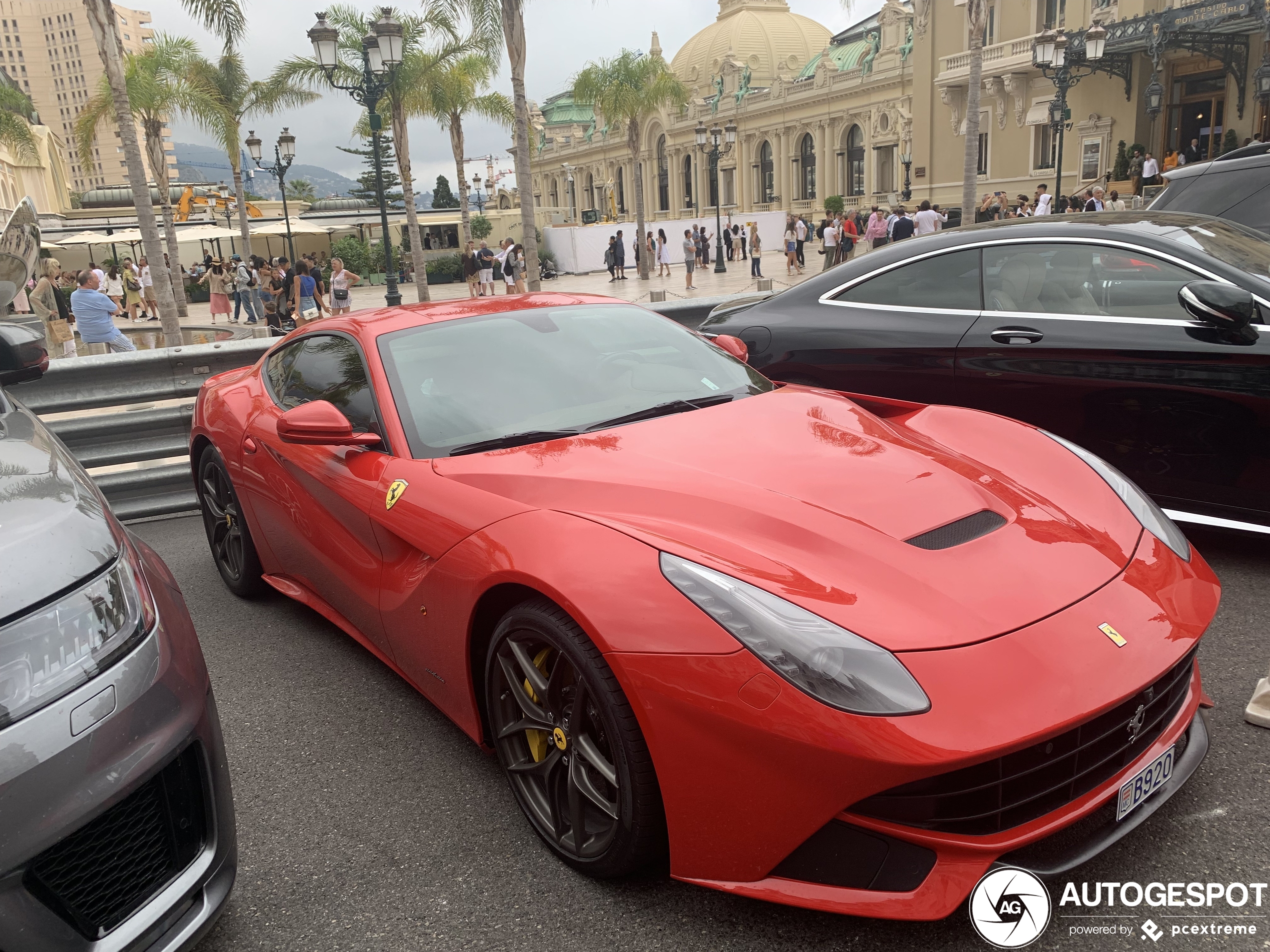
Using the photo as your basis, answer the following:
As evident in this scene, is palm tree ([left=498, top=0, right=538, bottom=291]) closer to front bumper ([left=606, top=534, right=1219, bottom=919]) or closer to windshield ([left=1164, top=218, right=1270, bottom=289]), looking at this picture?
windshield ([left=1164, top=218, right=1270, bottom=289])

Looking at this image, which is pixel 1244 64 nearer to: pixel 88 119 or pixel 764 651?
pixel 88 119

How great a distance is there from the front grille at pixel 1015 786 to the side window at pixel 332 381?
6.52ft

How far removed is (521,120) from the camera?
71.5 ft

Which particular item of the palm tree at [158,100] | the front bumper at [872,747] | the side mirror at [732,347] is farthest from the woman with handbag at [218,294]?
the front bumper at [872,747]

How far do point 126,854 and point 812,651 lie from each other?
1.30 meters

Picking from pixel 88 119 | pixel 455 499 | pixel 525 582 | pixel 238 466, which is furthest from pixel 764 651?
pixel 88 119

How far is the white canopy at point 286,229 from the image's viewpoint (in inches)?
1568

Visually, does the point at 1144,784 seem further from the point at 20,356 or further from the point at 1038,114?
the point at 1038,114

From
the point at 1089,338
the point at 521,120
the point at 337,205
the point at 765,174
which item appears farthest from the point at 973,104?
the point at 337,205

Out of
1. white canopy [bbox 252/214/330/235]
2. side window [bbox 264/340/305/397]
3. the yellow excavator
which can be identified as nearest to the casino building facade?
white canopy [bbox 252/214/330/235]

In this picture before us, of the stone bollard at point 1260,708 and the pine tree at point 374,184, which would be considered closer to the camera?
the stone bollard at point 1260,708

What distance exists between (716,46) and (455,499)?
9996cm

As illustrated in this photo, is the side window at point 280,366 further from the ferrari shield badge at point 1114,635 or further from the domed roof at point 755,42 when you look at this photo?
the domed roof at point 755,42

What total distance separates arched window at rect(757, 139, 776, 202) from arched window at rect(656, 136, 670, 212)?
52.1 ft
